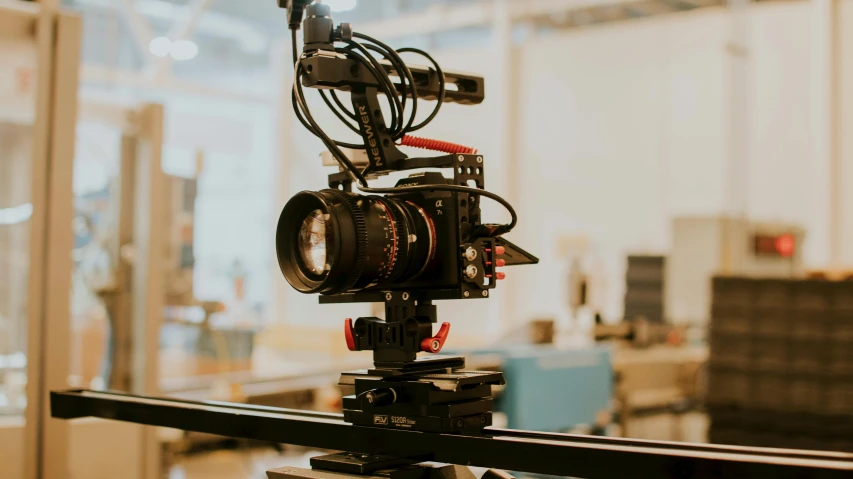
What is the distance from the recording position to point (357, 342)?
1.29m

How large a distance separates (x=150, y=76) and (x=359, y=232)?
5.94 meters

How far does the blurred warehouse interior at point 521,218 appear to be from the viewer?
2.02 metres

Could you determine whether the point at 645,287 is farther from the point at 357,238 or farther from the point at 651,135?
the point at 357,238

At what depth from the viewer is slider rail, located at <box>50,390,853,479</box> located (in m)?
0.89

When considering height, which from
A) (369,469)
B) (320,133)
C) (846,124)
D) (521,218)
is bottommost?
(369,469)

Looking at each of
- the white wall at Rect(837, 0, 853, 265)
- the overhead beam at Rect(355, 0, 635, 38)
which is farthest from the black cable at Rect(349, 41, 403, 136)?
the overhead beam at Rect(355, 0, 635, 38)

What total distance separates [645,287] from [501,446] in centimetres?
430

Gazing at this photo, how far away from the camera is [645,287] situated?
516 cm

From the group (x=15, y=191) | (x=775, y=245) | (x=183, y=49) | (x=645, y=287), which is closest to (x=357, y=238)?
(x=15, y=191)

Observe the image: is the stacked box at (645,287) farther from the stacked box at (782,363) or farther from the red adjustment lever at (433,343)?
the red adjustment lever at (433,343)

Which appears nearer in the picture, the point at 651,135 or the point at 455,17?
the point at 651,135

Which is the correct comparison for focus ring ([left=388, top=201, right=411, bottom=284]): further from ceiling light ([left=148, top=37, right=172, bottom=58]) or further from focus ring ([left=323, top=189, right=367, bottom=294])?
ceiling light ([left=148, top=37, right=172, bottom=58])

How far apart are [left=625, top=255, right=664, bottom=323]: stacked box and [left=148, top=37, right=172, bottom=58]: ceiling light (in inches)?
145

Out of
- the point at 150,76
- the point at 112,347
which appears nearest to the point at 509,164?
the point at 150,76
